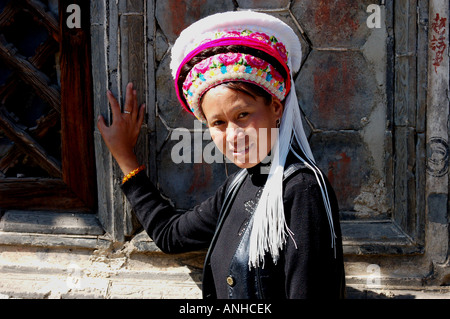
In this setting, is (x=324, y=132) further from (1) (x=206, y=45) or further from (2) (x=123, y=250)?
(2) (x=123, y=250)

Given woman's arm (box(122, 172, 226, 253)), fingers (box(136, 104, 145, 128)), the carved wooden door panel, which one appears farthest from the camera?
the carved wooden door panel

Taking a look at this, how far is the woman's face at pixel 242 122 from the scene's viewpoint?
1.26 meters

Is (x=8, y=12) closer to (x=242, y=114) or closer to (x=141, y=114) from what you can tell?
(x=141, y=114)

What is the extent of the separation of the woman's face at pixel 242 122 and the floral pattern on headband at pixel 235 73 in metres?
0.03

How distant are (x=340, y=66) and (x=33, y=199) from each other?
1.63 metres

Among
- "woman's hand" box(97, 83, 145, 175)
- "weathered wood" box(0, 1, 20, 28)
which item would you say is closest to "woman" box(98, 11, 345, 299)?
"woman's hand" box(97, 83, 145, 175)

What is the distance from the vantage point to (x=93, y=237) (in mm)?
2074

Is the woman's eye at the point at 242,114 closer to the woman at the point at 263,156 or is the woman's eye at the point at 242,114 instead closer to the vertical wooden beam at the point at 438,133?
the woman at the point at 263,156

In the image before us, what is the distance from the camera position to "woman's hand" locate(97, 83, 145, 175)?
183cm

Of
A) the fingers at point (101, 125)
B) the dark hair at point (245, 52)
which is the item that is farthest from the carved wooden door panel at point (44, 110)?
the dark hair at point (245, 52)

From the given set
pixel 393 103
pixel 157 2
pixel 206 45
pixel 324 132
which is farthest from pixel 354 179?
pixel 157 2

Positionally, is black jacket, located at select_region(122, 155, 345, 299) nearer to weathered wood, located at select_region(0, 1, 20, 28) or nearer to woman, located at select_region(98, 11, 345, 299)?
woman, located at select_region(98, 11, 345, 299)

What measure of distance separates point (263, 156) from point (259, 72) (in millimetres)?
260

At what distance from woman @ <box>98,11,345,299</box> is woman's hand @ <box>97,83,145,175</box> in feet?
1.76
